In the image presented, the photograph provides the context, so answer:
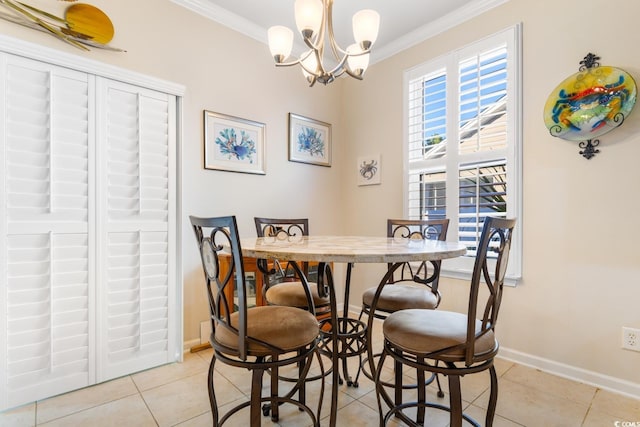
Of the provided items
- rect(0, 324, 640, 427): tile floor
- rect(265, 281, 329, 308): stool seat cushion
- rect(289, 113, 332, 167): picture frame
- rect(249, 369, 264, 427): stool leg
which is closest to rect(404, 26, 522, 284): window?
rect(0, 324, 640, 427): tile floor

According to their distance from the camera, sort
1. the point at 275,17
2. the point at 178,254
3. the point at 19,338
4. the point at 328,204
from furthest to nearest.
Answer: the point at 328,204 < the point at 275,17 < the point at 178,254 < the point at 19,338

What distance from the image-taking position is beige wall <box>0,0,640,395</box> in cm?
184

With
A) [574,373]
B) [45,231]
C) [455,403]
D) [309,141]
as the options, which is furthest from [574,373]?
[45,231]

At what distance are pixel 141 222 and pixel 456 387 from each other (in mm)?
1981

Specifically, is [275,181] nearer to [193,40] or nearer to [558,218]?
[193,40]

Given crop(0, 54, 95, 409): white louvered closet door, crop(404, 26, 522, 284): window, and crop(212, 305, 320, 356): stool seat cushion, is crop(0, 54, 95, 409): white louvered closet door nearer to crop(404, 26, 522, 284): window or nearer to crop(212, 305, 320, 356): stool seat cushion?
crop(212, 305, 320, 356): stool seat cushion

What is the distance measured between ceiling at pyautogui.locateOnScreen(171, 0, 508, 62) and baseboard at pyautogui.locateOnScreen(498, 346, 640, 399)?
2534 millimetres

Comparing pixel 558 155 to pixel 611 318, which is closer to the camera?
pixel 611 318

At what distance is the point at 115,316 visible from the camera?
198 centimetres

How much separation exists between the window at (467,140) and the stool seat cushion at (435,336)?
1264 millimetres

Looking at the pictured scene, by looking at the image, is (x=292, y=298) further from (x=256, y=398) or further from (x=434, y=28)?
(x=434, y=28)

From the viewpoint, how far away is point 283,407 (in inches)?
66.7

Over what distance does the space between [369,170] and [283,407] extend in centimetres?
224

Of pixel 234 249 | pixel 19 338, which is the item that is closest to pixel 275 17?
pixel 234 249
